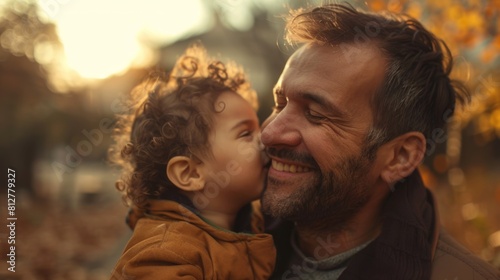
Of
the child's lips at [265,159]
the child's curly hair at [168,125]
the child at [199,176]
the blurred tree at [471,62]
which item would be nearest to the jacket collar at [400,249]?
the child at [199,176]

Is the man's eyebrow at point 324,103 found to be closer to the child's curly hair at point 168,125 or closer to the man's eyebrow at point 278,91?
the man's eyebrow at point 278,91

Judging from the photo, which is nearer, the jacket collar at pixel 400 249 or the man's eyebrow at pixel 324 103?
the jacket collar at pixel 400 249

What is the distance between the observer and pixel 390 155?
8.52 feet

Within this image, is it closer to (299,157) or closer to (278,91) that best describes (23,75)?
(278,91)

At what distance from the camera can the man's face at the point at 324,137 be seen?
8.07 ft

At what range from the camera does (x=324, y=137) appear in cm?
248

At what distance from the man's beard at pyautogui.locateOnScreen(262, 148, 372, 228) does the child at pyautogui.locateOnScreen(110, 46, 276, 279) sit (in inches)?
6.4

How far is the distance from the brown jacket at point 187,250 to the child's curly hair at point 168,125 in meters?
0.15

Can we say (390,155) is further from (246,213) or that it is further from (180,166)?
(180,166)

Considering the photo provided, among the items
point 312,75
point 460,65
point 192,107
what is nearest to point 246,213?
point 192,107

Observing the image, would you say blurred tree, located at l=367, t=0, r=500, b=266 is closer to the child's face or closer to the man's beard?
the man's beard

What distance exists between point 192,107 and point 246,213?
603 mm

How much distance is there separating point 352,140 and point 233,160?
0.55m

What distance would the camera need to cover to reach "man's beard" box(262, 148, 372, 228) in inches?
96.0
